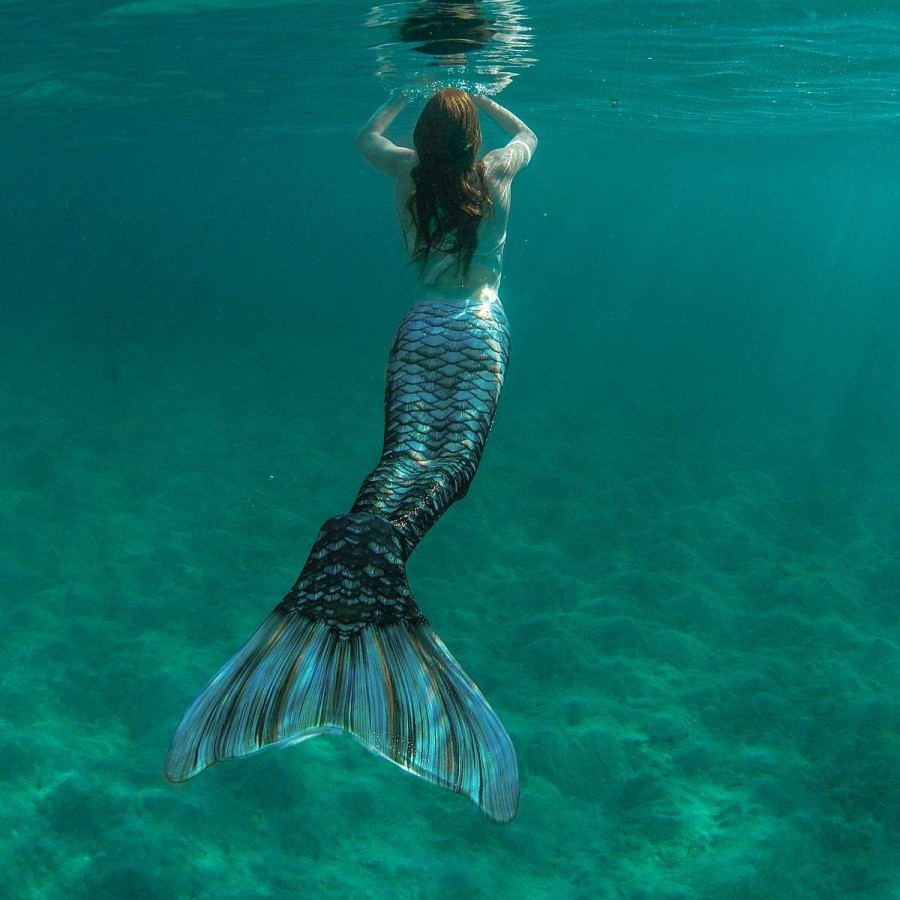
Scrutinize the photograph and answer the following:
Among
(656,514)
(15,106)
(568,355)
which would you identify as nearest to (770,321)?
(568,355)

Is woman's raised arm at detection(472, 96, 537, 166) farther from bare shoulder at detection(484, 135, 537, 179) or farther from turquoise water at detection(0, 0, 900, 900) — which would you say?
turquoise water at detection(0, 0, 900, 900)

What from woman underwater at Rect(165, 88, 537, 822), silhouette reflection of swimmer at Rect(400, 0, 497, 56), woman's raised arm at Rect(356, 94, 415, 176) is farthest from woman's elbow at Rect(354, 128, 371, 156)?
silhouette reflection of swimmer at Rect(400, 0, 497, 56)

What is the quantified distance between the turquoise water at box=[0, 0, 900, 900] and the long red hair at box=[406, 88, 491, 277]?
15.7ft

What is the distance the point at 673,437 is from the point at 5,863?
1283 centimetres

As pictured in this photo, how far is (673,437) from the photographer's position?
15797 millimetres

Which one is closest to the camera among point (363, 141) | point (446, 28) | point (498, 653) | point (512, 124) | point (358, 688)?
point (358, 688)

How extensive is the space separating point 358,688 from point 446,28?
37.8 ft

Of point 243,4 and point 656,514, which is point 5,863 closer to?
point 656,514

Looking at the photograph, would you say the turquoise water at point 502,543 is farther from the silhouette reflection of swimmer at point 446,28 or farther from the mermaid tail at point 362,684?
the mermaid tail at point 362,684

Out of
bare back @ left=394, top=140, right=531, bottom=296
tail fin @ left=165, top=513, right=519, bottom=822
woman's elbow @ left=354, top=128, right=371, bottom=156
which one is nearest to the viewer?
tail fin @ left=165, top=513, right=519, bottom=822

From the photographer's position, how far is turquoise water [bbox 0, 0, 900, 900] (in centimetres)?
660

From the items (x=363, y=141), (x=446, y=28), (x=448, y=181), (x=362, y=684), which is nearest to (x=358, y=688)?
(x=362, y=684)

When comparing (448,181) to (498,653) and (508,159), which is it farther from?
(498,653)

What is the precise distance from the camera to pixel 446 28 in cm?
1209
